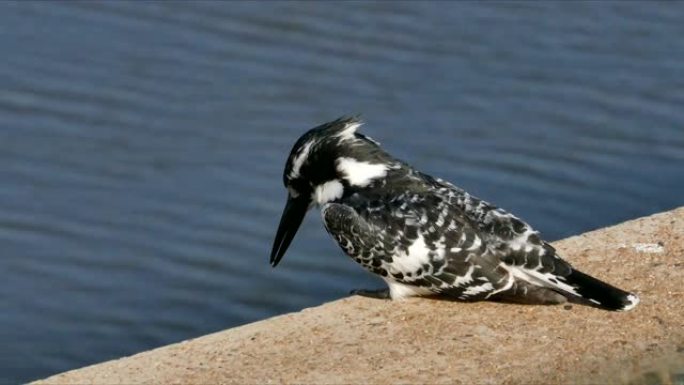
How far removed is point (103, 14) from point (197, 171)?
2630mm

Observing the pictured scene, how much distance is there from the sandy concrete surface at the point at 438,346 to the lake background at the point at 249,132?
1.35 meters

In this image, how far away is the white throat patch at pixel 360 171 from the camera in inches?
335

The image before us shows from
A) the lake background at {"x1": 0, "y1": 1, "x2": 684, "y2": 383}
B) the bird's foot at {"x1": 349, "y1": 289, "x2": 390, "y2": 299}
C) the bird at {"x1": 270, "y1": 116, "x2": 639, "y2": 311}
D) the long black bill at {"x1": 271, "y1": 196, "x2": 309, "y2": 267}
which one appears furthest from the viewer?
the lake background at {"x1": 0, "y1": 1, "x2": 684, "y2": 383}

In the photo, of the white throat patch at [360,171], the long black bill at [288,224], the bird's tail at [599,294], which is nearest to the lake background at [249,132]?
the long black bill at [288,224]

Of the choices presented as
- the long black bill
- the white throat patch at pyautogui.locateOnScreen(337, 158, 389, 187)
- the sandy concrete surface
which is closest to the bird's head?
the white throat patch at pyautogui.locateOnScreen(337, 158, 389, 187)

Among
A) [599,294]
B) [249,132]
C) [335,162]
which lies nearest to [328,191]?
[335,162]

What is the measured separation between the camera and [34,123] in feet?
36.2

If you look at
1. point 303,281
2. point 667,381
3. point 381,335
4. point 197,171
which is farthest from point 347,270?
point 667,381

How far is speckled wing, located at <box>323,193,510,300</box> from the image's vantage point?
793cm

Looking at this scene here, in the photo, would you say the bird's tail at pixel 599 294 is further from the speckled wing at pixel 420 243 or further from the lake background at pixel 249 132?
the lake background at pixel 249 132

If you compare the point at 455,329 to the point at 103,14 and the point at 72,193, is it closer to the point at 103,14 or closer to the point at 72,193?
the point at 72,193

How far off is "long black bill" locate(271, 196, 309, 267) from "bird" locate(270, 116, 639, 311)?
0.85ft

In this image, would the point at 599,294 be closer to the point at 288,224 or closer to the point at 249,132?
the point at 288,224

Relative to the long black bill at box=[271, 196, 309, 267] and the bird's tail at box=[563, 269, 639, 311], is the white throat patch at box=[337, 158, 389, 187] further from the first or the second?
the bird's tail at box=[563, 269, 639, 311]
